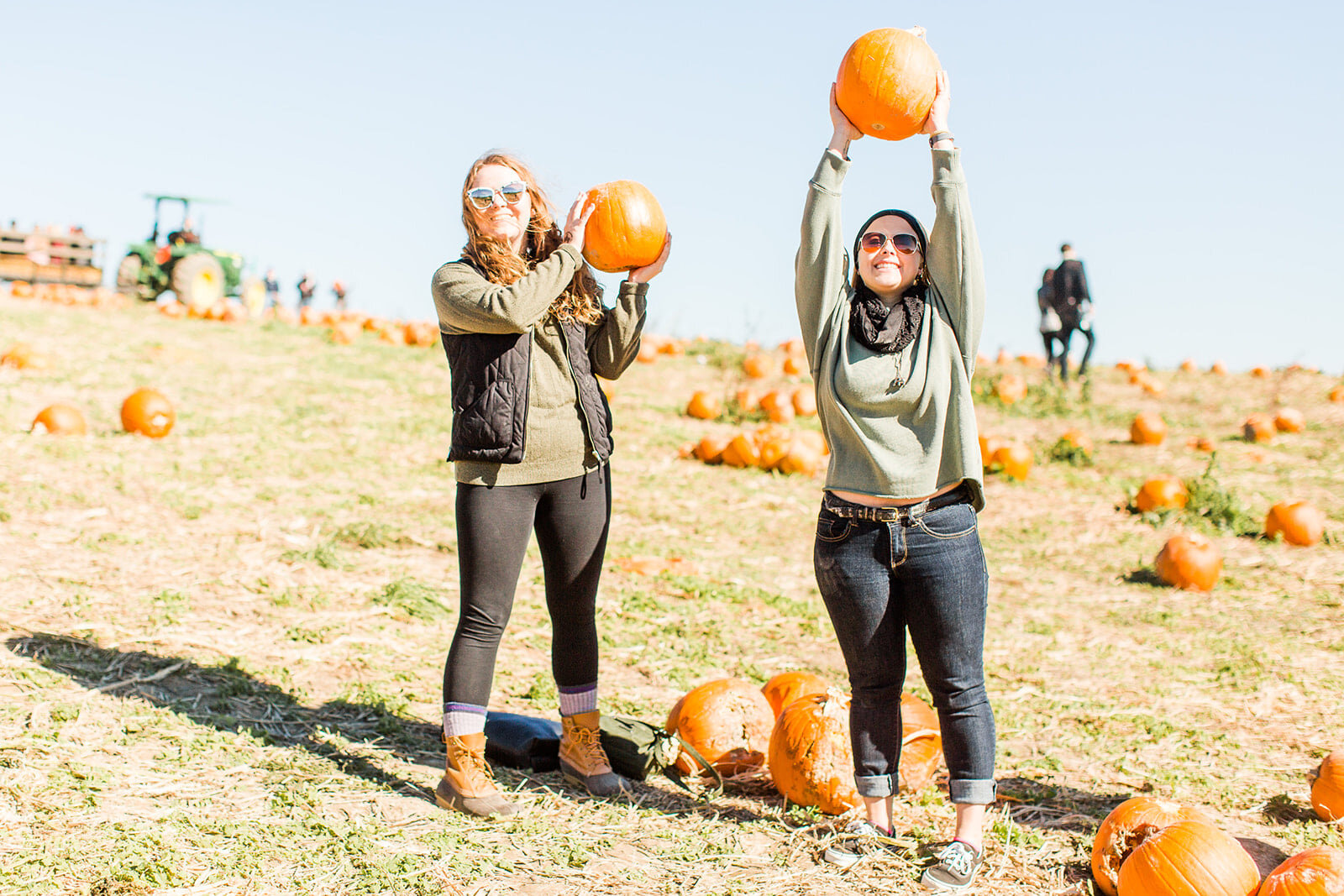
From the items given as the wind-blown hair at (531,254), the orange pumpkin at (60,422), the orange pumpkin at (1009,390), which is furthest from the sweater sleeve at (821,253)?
the orange pumpkin at (1009,390)

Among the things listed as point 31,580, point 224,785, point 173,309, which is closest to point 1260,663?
point 224,785

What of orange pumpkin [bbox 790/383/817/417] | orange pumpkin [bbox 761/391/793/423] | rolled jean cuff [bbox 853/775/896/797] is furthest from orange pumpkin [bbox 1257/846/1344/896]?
orange pumpkin [bbox 790/383/817/417]

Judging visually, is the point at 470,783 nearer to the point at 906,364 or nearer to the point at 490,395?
the point at 490,395

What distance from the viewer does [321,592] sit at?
5680mm

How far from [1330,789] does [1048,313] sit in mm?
11378

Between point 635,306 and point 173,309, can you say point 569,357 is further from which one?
point 173,309

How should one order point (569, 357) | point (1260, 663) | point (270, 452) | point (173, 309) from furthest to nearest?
point (173, 309) < point (270, 452) < point (1260, 663) < point (569, 357)

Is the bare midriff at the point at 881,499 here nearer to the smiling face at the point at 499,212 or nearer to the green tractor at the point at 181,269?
the smiling face at the point at 499,212

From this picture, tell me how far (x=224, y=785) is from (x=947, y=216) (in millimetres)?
2936

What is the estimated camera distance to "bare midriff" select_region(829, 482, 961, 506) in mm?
3014

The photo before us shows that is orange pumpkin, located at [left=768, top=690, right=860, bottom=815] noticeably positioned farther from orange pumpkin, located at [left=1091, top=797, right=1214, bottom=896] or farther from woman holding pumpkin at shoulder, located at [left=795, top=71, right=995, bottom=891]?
orange pumpkin, located at [left=1091, top=797, right=1214, bottom=896]

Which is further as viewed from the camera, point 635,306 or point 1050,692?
point 1050,692

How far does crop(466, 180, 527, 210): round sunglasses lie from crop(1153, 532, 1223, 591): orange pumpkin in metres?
5.31

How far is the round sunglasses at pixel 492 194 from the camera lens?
343cm
